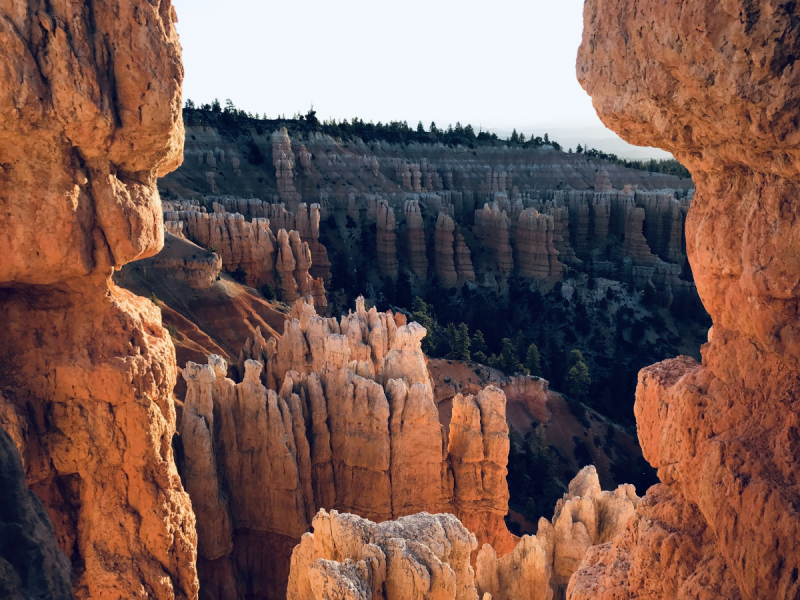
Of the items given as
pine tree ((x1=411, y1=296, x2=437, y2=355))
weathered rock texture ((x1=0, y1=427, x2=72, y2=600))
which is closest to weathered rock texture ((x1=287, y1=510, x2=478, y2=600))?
weathered rock texture ((x1=0, y1=427, x2=72, y2=600))

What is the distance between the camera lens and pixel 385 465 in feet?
69.1

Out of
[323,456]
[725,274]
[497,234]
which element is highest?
[725,274]

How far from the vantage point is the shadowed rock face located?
5.62m

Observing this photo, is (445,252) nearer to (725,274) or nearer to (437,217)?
(437,217)

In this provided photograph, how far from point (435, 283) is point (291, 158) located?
18640 mm

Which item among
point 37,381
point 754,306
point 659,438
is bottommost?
point 37,381

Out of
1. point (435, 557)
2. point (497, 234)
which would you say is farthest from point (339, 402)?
point (497, 234)

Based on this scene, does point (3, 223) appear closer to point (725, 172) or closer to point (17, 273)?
point (17, 273)

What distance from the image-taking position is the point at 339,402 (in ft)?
70.7

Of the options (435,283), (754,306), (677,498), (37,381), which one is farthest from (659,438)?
(435,283)

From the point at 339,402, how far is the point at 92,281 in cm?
1104

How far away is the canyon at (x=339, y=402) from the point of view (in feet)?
19.5

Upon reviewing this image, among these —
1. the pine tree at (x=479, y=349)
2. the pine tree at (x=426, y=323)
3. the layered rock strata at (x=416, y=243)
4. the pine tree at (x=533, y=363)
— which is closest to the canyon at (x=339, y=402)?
the pine tree at (x=426, y=323)

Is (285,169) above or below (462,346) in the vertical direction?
above
